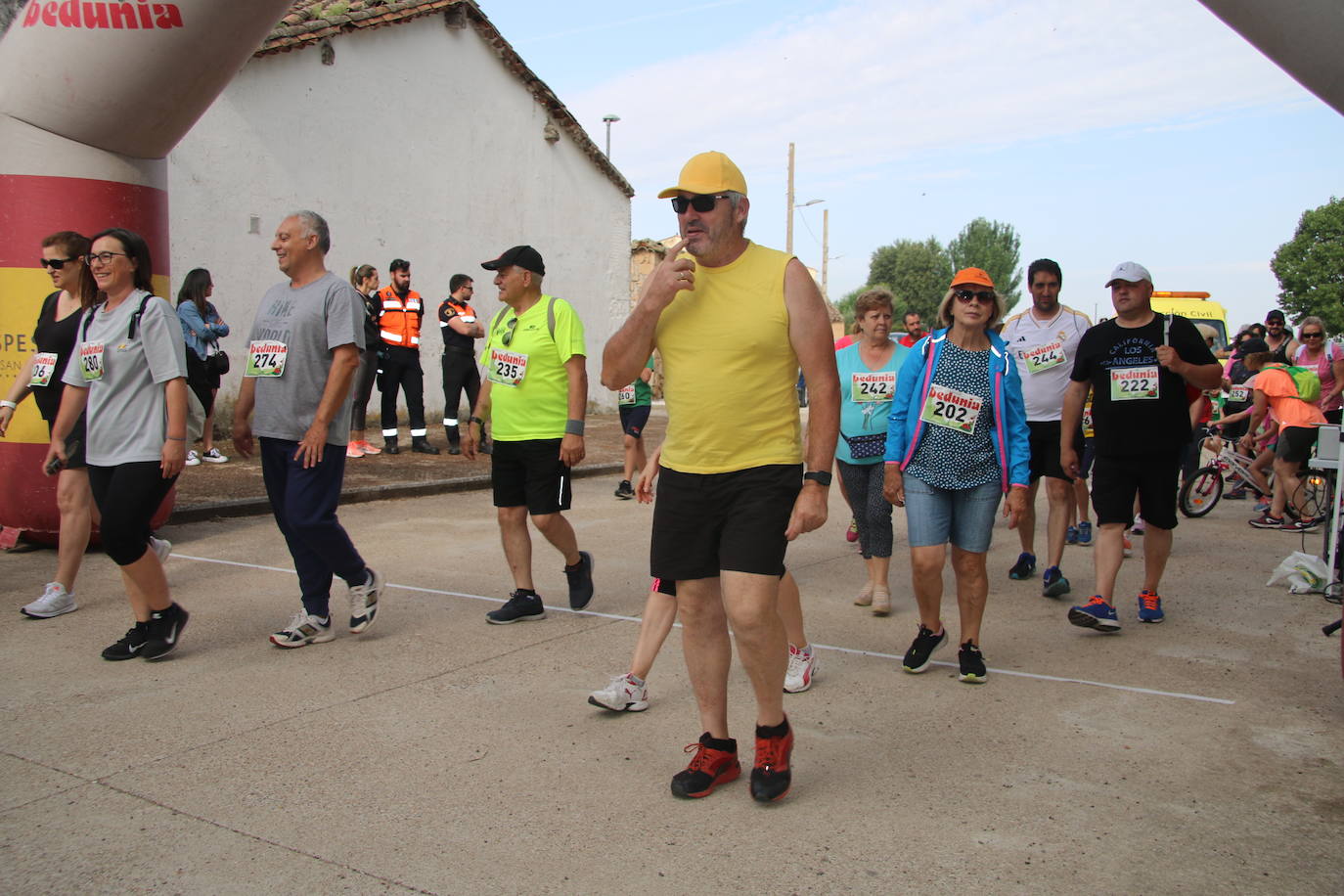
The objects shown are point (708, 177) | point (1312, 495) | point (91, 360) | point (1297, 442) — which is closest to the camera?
point (708, 177)

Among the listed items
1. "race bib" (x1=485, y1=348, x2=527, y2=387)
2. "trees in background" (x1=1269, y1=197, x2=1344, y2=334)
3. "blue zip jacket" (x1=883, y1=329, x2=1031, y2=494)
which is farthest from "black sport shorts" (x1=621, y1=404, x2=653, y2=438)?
"trees in background" (x1=1269, y1=197, x2=1344, y2=334)

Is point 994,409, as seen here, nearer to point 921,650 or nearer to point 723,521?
point 921,650

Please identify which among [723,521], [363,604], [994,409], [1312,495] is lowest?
[363,604]

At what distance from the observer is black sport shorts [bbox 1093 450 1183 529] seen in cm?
626

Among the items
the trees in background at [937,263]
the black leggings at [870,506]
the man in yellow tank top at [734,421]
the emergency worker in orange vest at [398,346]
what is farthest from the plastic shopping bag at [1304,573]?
the trees in background at [937,263]

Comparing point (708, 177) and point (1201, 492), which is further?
point (1201, 492)

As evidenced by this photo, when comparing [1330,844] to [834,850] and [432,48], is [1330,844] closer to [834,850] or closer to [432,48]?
[834,850]

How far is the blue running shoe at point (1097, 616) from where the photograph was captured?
600 cm

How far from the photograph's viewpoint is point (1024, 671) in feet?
17.8

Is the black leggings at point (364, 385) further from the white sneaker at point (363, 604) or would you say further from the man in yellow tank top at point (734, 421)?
the man in yellow tank top at point (734, 421)

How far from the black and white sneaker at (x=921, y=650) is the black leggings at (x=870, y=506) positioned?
140cm

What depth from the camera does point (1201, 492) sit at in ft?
37.0

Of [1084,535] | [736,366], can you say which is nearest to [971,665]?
[736,366]

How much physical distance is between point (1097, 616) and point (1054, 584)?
3.54 ft
